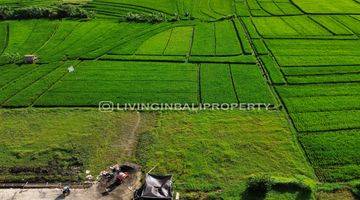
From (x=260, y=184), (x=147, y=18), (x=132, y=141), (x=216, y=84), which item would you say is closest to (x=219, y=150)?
(x=260, y=184)

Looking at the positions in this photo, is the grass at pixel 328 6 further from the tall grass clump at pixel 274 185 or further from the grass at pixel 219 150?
the tall grass clump at pixel 274 185

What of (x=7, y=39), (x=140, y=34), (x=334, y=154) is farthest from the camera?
(x=140, y=34)

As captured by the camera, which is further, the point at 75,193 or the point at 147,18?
the point at 147,18

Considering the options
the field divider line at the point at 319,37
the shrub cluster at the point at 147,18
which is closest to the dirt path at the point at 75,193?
the field divider line at the point at 319,37

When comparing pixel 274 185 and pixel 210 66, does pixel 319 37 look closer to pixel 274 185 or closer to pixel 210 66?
pixel 210 66

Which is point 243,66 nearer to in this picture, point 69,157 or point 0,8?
point 69,157
